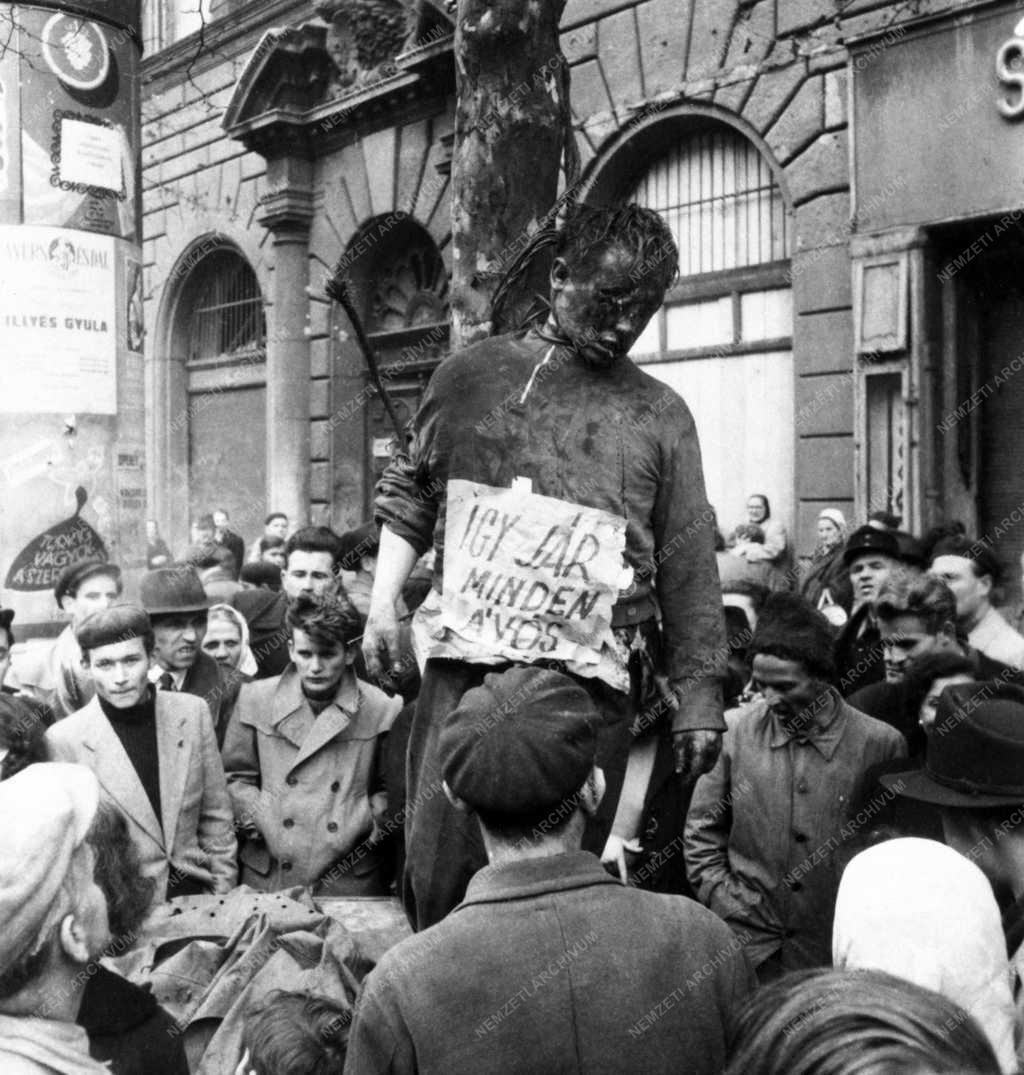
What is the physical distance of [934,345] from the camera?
33.0 feet

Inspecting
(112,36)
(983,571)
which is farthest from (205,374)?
(983,571)

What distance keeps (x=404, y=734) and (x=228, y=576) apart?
171 inches

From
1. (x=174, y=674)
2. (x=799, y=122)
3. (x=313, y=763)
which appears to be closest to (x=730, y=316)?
(x=799, y=122)

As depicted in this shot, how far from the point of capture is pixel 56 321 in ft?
20.3

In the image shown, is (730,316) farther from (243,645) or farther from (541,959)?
(541,959)

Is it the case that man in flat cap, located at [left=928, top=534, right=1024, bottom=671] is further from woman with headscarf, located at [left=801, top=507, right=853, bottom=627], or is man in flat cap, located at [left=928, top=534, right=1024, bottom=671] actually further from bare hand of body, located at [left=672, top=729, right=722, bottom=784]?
bare hand of body, located at [left=672, top=729, right=722, bottom=784]

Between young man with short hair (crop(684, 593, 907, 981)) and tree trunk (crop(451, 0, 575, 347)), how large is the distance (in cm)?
179

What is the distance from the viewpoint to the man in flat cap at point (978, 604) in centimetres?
561

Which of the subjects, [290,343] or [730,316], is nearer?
[730,316]

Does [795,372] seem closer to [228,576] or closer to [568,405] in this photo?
[228,576]

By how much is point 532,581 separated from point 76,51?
13.8ft

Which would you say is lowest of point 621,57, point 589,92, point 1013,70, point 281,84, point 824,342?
point 824,342

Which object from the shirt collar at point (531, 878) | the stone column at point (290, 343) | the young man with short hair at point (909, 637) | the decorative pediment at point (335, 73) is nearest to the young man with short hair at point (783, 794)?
Result: the young man with short hair at point (909, 637)

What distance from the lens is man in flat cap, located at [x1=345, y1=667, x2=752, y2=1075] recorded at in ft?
6.99
